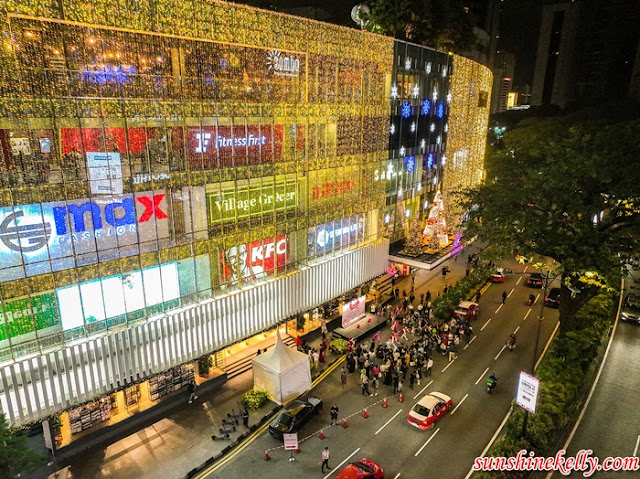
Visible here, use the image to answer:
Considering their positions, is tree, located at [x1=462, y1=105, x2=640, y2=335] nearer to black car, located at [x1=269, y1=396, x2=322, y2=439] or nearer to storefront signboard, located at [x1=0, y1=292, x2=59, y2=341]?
black car, located at [x1=269, y1=396, x2=322, y2=439]

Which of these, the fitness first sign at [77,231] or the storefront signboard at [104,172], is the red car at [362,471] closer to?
the fitness first sign at [77,231]

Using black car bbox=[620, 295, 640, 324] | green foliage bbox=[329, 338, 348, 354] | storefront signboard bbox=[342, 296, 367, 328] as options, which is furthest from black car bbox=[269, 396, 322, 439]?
black car bbox=[620, 295, 640, 324]

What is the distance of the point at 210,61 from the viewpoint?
19.1 meters

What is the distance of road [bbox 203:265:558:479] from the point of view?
18.4 m

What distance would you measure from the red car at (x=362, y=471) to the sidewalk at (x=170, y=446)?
577cm

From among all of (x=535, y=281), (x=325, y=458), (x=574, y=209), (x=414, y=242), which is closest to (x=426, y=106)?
(x=414, y=242)

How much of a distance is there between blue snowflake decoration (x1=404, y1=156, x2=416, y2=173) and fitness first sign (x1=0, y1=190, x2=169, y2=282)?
67.6 feet

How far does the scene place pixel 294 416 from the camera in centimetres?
2027

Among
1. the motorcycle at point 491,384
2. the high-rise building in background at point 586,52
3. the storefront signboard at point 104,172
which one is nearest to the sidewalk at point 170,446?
the motorcycle at point 491,384

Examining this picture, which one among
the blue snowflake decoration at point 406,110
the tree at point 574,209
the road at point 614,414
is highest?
the blue snowflake decoration at point 406,110

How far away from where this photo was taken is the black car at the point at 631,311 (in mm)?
30473

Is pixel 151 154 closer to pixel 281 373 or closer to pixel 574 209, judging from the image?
pixel 281 373

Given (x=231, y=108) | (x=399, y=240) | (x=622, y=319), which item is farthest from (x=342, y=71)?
(x=622, y=319)

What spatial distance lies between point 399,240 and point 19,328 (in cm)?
2576
